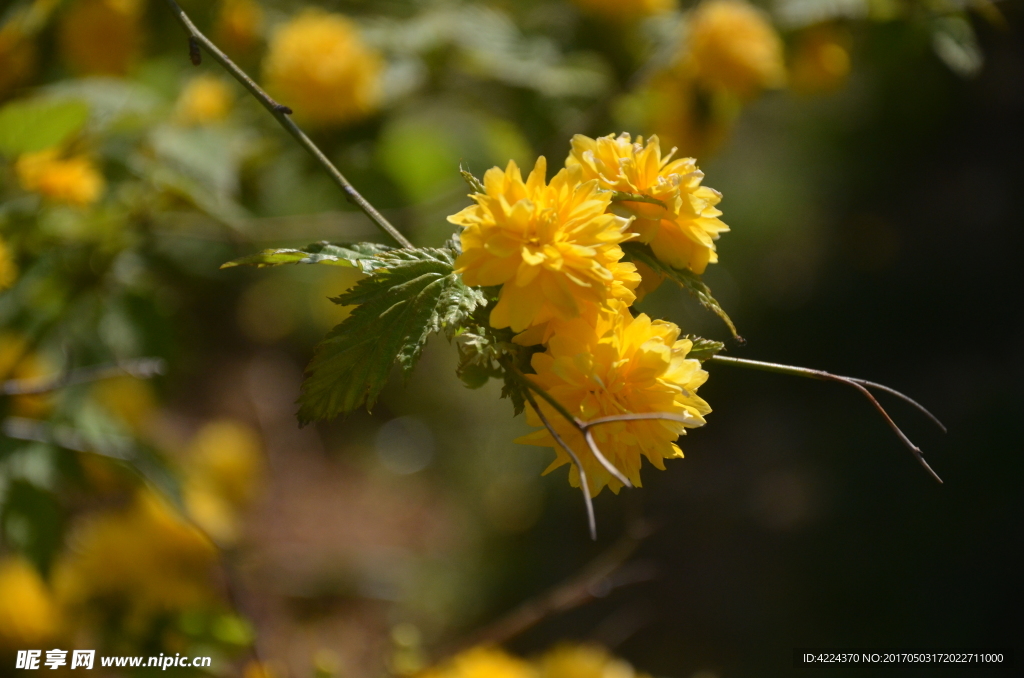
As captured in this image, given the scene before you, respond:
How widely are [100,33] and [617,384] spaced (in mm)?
1192

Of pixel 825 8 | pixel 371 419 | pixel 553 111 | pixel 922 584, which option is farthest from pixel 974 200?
pixel 371 419

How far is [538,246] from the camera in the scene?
0.55 m

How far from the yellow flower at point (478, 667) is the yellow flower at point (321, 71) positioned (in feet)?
3.15

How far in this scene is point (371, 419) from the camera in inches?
122

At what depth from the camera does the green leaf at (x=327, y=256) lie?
55cm

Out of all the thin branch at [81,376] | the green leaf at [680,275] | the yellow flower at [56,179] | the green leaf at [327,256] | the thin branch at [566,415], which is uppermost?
the green leaf at [680,275]

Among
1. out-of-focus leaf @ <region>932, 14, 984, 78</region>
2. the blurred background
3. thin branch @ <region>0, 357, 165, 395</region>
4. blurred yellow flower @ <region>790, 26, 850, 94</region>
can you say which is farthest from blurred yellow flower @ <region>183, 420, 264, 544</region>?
out-of-focus leaf @ <region>932, 14, 984, 78</region>

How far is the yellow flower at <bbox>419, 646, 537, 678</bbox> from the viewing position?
112cm

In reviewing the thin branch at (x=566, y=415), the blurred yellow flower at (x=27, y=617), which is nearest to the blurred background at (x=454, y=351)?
the blurred yellow flower at (x=27, y=617)

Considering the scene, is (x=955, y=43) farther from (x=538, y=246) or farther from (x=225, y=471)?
(x=225, y=471)

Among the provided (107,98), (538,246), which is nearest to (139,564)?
(107,98)

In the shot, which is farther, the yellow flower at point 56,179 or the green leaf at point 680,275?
the yellow flower at point 56,179

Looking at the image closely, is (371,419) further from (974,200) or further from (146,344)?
(974,200)

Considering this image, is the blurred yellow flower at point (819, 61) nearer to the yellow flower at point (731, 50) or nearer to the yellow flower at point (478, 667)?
the yellow flower at point (731, 50)
